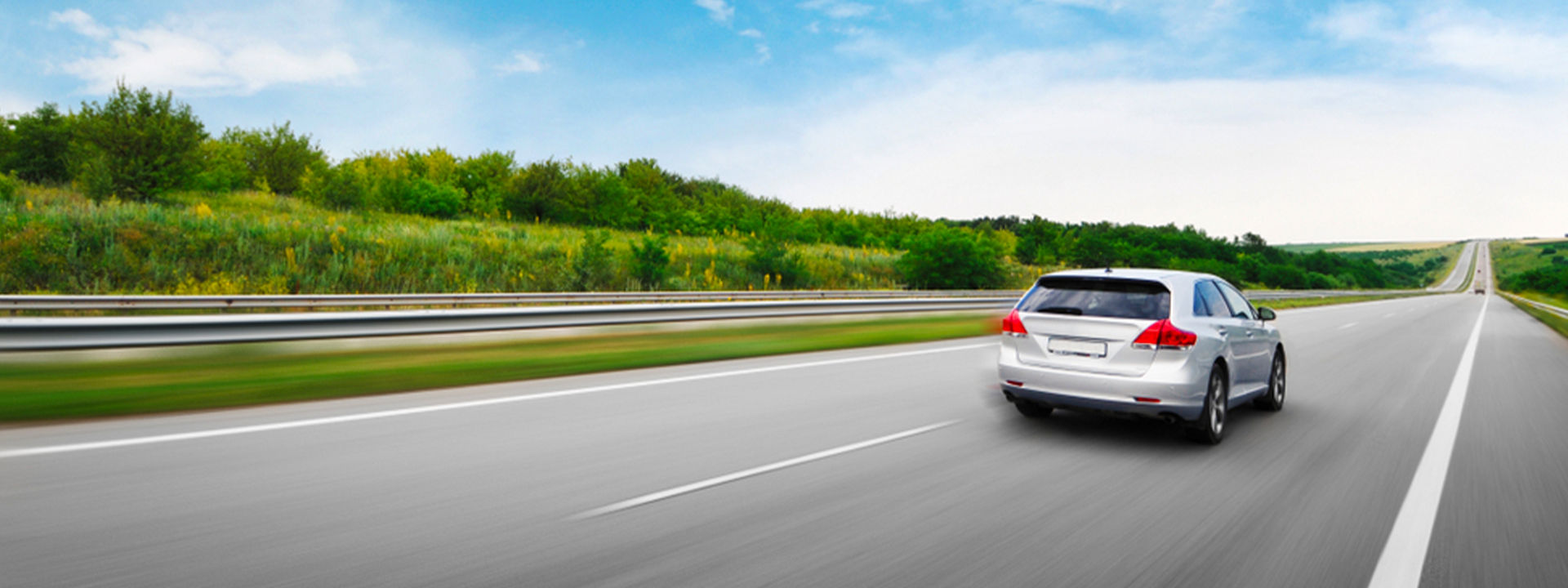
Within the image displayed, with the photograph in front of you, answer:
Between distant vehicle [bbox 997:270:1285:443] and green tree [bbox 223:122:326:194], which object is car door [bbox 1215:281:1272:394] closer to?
distant vehicle [bbox 997:270:1285:443]

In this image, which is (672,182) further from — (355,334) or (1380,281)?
(1380,281)

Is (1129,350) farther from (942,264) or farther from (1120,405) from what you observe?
(942,264)

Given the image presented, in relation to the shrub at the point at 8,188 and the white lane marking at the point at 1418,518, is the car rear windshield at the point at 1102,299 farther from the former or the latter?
the shrub at the point at 8,188

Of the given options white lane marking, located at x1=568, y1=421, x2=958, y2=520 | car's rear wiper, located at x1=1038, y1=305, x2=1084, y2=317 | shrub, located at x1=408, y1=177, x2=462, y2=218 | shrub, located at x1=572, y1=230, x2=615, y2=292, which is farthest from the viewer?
shrub, located at x1=408, y1=177, x2=462, y2=218

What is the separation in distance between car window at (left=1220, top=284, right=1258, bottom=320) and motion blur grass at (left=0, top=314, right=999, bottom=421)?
6.69 metres

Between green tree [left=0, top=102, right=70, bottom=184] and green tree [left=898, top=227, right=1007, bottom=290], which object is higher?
green tree [left=0, top=102, right=70, bottom=184]

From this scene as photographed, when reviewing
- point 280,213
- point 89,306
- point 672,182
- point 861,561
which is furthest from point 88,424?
point 672,182

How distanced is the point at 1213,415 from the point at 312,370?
9.35 meters

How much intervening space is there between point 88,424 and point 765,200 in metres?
101

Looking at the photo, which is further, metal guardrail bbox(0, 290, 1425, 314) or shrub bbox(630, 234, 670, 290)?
shrub bbox(630, 234, 670, 290)

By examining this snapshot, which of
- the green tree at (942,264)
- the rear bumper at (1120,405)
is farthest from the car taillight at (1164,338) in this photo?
the green tree at (942,264)

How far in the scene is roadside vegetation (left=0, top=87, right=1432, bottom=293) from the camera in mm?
26297

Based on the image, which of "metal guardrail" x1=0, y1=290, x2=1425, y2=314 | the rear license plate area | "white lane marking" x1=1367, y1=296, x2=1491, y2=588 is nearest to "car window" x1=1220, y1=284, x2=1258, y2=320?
"white lane marking" x1=1367, y1=296, x2=1491, y2=588

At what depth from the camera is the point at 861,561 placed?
12.8 ft
